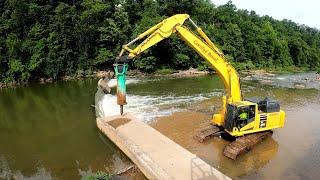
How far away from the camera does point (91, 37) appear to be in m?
46.8

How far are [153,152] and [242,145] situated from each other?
3.75 m

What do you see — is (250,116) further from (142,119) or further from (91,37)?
(91,37)

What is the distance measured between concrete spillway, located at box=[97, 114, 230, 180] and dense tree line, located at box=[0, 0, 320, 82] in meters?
24.8

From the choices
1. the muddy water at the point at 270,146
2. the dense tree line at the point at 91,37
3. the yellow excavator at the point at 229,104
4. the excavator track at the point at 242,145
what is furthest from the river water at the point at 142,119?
the dense tree line at the point at 91,37

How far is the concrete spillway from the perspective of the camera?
11.7 m

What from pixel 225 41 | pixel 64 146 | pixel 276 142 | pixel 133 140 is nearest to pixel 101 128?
pixel 64 146

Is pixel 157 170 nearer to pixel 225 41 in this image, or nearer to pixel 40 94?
pixel 40 94

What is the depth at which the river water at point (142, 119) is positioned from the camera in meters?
13.8

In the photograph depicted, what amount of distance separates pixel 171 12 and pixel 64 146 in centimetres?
4222

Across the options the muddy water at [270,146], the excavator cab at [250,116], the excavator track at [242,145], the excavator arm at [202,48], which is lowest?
the muddy water at [270,146]

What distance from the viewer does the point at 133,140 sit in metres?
15.1

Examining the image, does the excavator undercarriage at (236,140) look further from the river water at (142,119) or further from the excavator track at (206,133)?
the river water at (142,119)

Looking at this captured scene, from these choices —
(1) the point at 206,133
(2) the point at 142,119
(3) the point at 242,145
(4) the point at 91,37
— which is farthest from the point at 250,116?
(4) the point at 91,37

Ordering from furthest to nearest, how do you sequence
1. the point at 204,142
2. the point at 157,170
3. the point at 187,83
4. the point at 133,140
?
the point at 187,83
the point at 204,142
the point at 133,140
the point at 157,170
